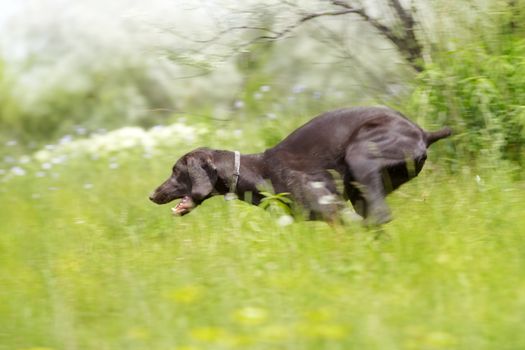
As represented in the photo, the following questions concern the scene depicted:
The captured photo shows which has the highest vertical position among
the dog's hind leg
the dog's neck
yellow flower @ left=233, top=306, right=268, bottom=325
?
yellow flower @ left=233, top=306, right=268, bottom=325

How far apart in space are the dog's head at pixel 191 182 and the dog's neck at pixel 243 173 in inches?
2.3

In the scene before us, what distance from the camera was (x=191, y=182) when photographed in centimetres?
681

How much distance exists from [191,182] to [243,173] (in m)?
0.39

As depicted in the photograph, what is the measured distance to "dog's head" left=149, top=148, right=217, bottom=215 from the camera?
22.0ft

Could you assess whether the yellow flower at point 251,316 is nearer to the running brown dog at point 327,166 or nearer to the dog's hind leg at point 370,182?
the running brown dog at point 327,166

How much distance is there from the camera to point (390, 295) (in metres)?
4.47

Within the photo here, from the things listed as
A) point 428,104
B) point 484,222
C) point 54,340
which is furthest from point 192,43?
point 54,340

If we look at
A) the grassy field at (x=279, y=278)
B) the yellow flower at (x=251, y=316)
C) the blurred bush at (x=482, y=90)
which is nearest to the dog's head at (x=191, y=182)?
the grassy field at (x=279, y=278)

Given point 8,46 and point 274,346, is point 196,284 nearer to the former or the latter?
point 274,346

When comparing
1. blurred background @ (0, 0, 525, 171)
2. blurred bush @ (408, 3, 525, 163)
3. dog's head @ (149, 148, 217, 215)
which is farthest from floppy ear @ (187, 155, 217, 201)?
blurred bush @ (408, 3, 525, 163)

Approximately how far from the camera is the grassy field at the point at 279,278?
157 inches

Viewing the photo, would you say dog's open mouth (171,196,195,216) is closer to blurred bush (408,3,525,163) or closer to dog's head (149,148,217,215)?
dog's head (149,148,217,215)

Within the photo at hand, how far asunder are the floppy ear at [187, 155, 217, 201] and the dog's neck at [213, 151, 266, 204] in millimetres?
66

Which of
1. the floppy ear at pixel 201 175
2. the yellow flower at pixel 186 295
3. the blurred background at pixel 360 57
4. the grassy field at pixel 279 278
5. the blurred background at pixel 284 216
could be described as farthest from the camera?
the blurred background at pixel 360 57
